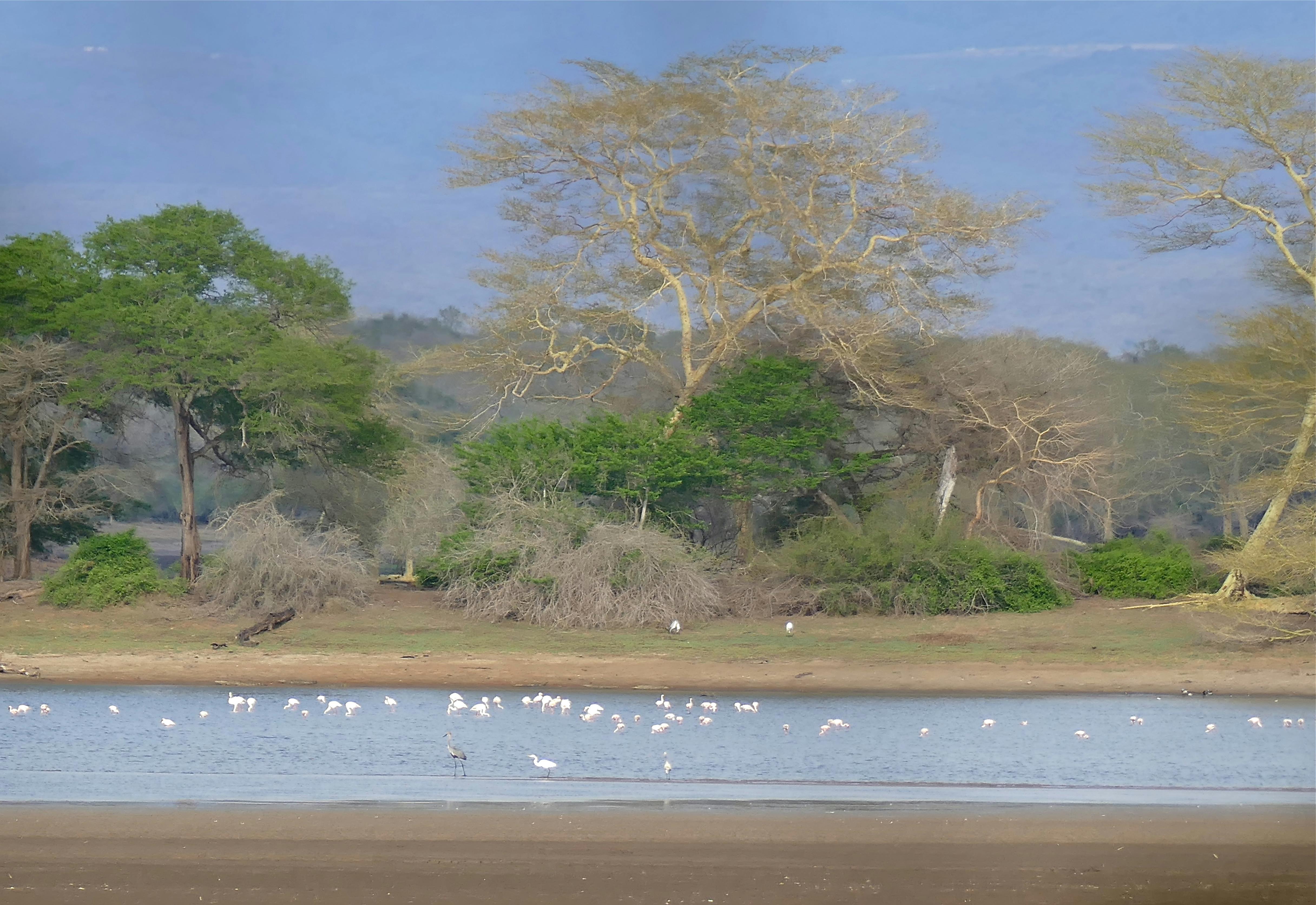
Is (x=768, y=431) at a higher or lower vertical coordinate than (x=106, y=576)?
higher

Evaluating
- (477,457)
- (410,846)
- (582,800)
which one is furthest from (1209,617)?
(410,846)

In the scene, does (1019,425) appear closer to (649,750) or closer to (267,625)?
(267,625)

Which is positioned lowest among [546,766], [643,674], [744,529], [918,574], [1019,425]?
[643,674]

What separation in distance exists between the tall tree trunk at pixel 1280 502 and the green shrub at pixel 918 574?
10.4ft

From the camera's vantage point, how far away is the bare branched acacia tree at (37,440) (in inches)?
1171

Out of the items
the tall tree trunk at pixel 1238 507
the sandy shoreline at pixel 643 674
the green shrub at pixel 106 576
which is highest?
the tall tree trunk at pixel 1238 507

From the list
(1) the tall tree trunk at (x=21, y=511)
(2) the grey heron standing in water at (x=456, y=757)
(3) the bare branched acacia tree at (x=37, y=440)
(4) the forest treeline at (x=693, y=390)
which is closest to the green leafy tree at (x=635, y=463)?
(4) the forest treeline at (x=693, y=390)

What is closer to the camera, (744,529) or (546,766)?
(546,766)

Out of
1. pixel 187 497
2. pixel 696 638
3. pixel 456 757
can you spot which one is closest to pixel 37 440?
pixel 187 497

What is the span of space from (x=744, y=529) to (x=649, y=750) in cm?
1591

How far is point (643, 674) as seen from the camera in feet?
71.5

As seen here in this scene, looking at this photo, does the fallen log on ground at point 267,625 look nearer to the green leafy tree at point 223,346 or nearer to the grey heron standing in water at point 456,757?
the green leafy tree at point 223,346

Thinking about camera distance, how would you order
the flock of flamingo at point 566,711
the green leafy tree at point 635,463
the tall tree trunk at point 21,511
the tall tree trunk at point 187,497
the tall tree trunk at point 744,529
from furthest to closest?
the tall tree trunk at point 744,529, the tall tree trunk at point 21,511, the tall tree trunk at point 187,497, the green leafy tree at point 635,463, the flock of flamingo at point 566,711

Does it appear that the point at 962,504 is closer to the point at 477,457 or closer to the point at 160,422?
the point at 477,457
